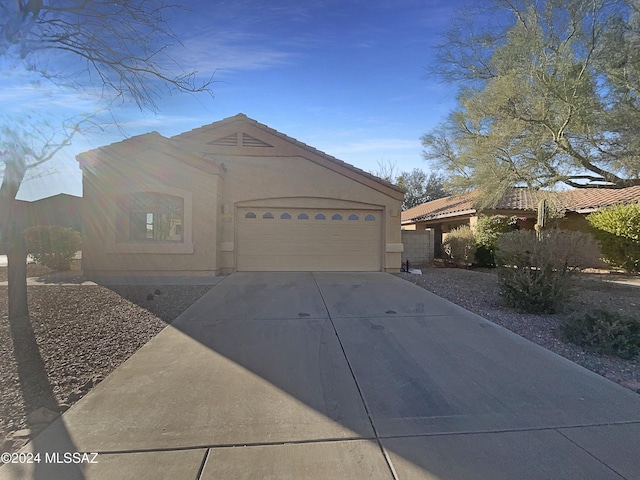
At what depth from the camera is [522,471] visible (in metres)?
2.77

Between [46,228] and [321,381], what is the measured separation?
1322 cm

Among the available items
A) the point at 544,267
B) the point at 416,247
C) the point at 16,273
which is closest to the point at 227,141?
the point at 16,273

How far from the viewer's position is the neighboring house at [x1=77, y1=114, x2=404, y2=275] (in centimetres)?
1199

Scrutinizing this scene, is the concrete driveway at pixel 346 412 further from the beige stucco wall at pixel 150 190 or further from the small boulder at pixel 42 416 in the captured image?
the beige stucco wall at pixel 150 190

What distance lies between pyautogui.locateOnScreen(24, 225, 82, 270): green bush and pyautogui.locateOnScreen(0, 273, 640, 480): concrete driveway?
32.8 ft

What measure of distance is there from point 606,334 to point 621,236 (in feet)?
32.2

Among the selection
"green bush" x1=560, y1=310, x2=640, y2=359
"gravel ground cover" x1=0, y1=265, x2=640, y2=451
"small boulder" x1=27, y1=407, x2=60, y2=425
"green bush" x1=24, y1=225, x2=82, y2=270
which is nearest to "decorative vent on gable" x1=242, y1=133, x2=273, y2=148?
"gravel ground cover" x1=0, y1=265, x2=640, y2=451

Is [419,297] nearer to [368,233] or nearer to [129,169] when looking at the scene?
[368,233]

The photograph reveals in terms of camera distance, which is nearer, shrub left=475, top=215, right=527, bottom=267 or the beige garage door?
the beige garage door

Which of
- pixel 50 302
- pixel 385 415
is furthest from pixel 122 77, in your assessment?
pixel 385 415

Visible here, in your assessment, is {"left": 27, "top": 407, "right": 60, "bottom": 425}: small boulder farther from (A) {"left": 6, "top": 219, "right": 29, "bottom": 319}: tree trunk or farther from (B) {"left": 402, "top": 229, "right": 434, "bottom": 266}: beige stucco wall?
(B) {"left": 402, "top": 229, "right": 434, "bottom": 266}: beige stucco wall

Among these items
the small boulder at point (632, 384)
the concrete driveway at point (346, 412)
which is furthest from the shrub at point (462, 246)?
the small boulder at point (632, 384)

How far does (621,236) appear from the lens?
1294 cm

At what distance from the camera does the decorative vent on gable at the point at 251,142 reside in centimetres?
1335
